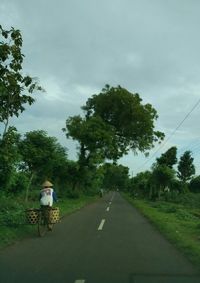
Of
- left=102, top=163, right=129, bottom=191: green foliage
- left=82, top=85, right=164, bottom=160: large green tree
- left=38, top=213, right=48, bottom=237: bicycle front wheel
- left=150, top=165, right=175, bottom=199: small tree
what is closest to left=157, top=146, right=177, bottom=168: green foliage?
left=150, top=165, right=175, bottom=199: small tree

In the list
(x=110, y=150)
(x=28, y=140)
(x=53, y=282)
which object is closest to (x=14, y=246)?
(x=53, y=282)

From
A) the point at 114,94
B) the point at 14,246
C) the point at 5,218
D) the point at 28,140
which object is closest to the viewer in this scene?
the point at 14,246

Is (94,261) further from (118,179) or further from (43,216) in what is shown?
(118,179)

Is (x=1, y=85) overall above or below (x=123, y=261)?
above

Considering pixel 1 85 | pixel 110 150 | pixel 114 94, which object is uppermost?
pixel 114 94

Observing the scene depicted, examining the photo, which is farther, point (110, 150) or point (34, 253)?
point (110, 150)

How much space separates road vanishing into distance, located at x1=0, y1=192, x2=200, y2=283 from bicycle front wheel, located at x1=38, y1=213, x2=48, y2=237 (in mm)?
284

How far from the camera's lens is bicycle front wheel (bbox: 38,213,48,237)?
54.5ft

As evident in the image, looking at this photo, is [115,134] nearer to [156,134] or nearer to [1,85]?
[156,134]

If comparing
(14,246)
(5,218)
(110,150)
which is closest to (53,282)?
(14,246)

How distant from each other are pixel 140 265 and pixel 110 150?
42077mm

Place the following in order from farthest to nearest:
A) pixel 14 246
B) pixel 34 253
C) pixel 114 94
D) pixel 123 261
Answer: pixel 114 94 → pixel 14 246 → pixel 34 253 → pixel 123 261

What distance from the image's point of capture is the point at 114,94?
5294cm

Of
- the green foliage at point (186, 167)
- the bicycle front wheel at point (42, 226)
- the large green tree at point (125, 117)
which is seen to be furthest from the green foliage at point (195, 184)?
the bicycle front wheel at point (42, 226)
